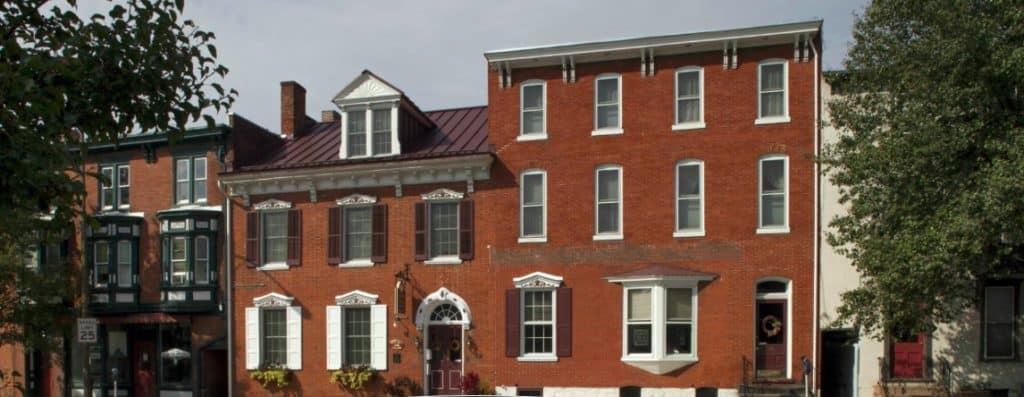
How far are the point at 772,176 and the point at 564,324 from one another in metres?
6.83

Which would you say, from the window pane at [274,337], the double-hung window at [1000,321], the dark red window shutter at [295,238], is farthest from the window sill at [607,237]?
the window pane at [274,337]

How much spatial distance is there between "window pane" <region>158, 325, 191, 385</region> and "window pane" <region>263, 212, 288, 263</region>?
4.06 m

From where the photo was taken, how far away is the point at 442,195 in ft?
88.1

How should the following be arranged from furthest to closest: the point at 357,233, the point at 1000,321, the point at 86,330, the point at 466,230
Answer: the point at 357,233, the point at 466,230, the point at 1000,321, the point at 86,330

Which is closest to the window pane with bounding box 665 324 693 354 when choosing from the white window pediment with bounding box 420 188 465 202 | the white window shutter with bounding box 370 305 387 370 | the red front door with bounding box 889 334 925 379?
the red front door with bounding box 889 334 925 379

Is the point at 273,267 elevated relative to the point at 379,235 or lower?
lower

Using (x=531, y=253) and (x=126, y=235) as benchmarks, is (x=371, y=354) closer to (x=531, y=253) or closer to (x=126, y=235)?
(x=531, y=253)

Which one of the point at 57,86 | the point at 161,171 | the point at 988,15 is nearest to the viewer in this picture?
the point at 57,86

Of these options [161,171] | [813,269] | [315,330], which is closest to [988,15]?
[813,269]

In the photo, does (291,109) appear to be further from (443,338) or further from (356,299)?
(443,338)

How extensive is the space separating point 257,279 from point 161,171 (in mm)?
5243

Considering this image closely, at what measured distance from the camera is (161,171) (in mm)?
30547

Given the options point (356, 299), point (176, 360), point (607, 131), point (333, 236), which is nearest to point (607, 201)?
point (607, 131)

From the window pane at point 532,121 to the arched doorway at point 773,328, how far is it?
292 inches
